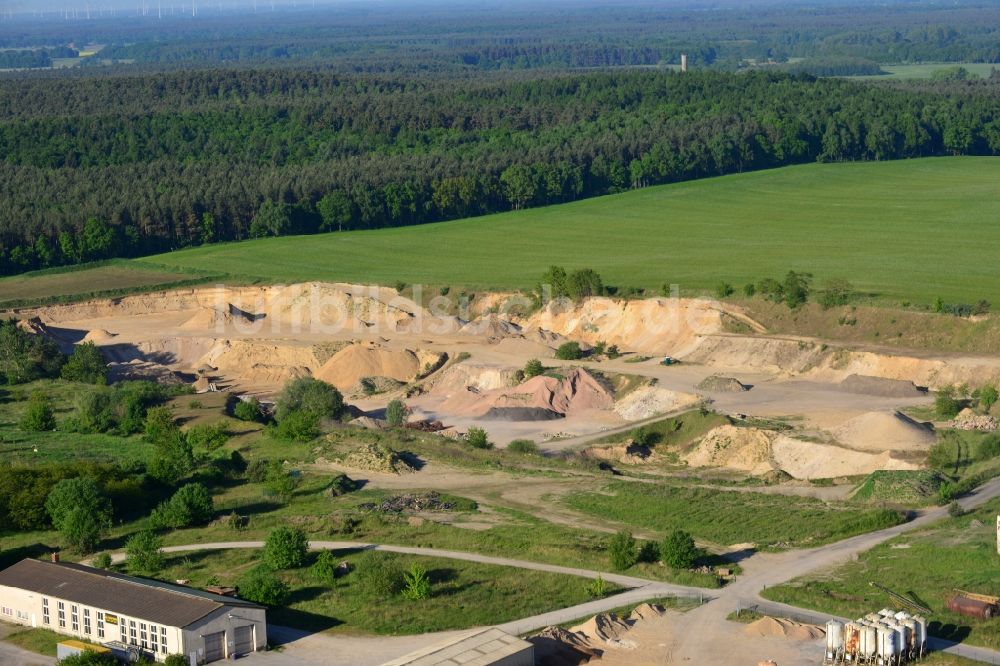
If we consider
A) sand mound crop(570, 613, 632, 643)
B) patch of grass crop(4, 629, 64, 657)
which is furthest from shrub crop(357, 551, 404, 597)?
patch of grass crop(4, 629, 64, 657)

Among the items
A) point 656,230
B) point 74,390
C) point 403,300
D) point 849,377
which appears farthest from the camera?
point 656,230

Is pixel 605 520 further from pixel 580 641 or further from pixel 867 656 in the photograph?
pixel 867 656

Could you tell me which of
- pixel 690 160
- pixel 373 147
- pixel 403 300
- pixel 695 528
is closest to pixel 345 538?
pixel 695 528

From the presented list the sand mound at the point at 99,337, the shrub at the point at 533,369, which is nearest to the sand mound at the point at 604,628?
the shrub at the point at 533,369

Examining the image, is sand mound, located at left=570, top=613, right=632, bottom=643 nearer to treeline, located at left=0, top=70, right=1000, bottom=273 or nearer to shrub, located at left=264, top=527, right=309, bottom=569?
shrub, located at left=264, top=527, right=309, bottom=569

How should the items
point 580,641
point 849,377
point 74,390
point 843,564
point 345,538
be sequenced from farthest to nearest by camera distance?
point 74,390 < point 849,377 < point 345,538 < point 843,564 < point 580,641

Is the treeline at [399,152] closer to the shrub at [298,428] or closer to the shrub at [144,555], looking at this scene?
the shrub at [298,428]

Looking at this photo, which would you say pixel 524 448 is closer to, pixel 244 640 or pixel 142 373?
pixel 244 640
